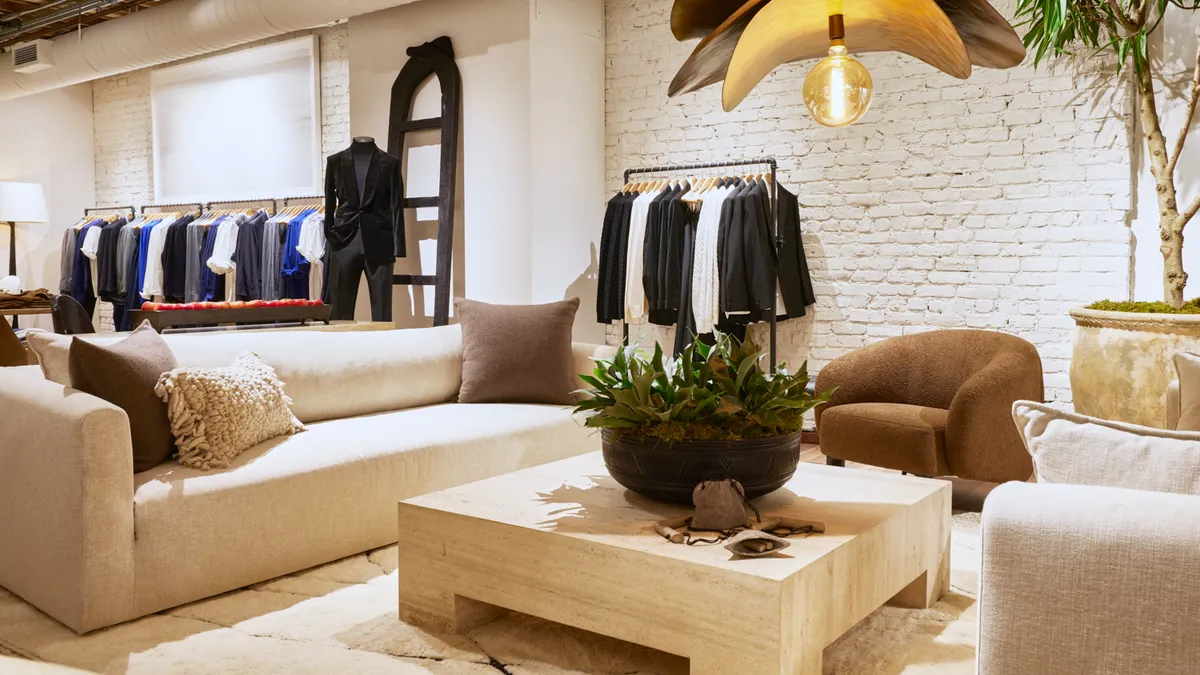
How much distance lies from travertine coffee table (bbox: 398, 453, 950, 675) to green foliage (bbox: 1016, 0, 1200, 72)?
242cm

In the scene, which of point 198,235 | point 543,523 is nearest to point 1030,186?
point 543,523

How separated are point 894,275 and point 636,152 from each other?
74.6 inches

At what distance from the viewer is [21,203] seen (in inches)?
352

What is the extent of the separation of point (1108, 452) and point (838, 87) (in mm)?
1397

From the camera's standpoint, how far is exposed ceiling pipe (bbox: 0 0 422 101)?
20.3 ft

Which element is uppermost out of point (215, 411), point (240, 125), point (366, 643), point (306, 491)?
point (240, 125)

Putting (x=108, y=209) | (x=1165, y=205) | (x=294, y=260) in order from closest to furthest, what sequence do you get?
(x=1165, y=205) → (x=294, y=260) → (x=108, y=209)

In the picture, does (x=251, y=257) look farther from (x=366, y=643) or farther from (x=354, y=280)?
(x=366, y=643)

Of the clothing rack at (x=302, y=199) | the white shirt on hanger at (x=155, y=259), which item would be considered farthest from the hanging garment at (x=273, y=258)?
the white shirt on hanger at (x=155, y=259)

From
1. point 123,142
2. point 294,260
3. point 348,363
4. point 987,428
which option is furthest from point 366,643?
point 123,142

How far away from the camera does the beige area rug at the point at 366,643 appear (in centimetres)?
221

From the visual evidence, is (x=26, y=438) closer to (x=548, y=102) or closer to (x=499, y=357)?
(x=499, y=357)

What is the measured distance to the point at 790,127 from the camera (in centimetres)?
559

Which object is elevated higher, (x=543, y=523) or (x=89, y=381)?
(x=89, y=381)
